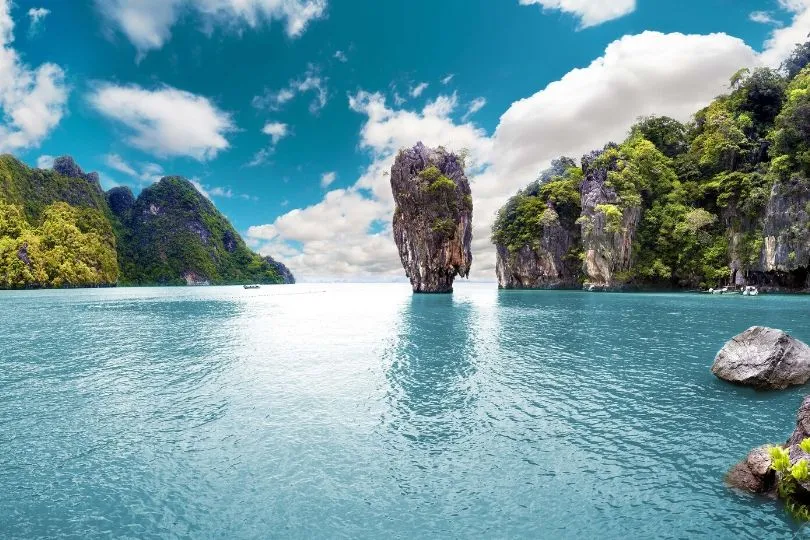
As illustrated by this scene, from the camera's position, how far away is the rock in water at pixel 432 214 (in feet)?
219

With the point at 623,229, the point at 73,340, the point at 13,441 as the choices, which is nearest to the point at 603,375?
the point at 13,441

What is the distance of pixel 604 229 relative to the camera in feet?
223

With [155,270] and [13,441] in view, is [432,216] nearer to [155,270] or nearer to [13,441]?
[13,441]

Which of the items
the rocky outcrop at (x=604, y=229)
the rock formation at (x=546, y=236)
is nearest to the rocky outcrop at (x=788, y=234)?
the rocky outcrop at (x=604, y=229)

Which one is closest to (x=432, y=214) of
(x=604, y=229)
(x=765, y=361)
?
(x=604, y=229)

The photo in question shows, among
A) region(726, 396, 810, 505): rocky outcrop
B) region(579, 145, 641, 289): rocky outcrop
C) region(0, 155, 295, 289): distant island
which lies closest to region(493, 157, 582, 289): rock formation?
region(579, 145, 641, 289): rocky outcrop

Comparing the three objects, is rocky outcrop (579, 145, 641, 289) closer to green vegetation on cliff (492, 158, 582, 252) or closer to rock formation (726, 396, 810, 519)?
green vegetation on cliff (492, 158, 582, 252)

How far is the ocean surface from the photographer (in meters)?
7.12

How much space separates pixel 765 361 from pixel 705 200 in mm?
64814

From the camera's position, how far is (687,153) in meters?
70.6

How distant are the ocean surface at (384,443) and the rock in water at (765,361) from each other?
2.00 feet

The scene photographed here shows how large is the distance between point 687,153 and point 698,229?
17.4 meters

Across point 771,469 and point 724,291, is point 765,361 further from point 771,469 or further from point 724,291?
point 724,291

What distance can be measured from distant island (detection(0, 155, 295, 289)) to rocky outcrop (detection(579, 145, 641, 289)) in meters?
136
